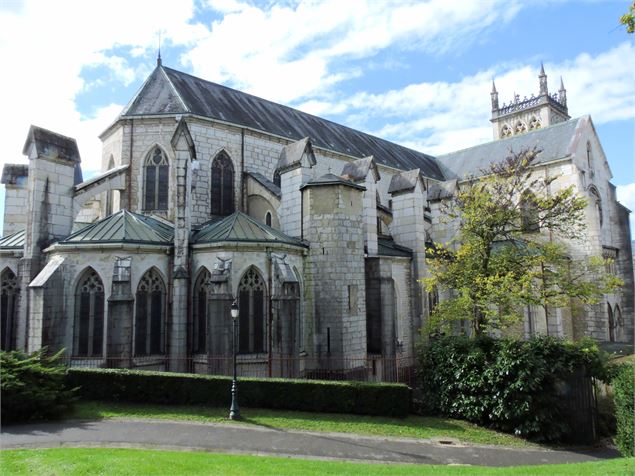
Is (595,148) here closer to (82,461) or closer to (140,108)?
(140,108)

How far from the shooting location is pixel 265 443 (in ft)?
35.9

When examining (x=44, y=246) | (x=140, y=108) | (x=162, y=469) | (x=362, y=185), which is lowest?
(x=162, y=469)

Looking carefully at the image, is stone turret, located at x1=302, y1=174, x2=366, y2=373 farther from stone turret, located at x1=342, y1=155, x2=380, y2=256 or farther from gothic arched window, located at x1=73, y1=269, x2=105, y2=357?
gothic arched window, located at x1=73, y1=269, x2=105, y2=357

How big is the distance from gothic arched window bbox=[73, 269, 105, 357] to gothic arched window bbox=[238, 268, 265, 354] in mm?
4844

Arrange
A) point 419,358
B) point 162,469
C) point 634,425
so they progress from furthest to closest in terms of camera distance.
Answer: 1. point 419,358
2. point 634,425
3. point 162,469

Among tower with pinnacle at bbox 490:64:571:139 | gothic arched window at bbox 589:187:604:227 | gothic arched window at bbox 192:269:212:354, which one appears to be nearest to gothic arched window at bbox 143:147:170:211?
gothic arched window at bbox 192:269:212:354

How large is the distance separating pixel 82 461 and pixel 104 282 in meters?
8.59

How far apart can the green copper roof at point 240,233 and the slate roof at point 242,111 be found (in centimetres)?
685

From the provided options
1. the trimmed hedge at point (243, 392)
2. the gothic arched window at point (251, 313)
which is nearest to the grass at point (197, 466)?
the trimmed hedge at point (243, 392)

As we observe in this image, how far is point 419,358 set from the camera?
15977 mm

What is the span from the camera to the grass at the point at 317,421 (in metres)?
12.6

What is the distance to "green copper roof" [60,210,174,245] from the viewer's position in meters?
16.5

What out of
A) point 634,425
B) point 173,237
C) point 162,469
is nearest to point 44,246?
point 173,237

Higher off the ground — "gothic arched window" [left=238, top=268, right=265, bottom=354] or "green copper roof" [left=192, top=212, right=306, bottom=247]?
"green copper roof" [left=192, top=212, right=306, bottom=247]
